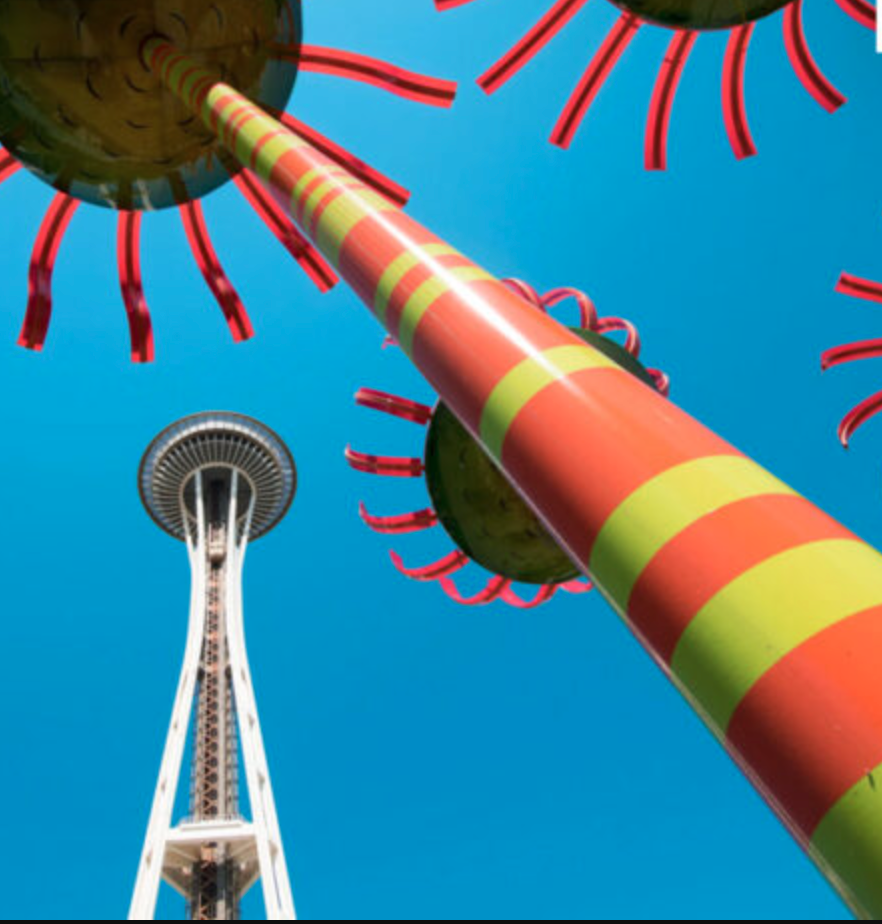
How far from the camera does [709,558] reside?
0.97 m

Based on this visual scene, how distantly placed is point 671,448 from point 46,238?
5.37 m

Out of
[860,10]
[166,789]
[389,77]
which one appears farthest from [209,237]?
[166,789]

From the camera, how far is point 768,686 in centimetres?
86

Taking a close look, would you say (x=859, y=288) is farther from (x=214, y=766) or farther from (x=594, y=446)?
(x=214, y=766)

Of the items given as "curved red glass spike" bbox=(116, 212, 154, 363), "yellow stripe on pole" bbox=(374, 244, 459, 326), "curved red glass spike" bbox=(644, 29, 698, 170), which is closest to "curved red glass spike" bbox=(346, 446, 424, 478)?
"curved red glass spike" bbox=(116, 212, 154, 363)

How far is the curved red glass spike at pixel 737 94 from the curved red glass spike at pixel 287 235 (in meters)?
3.21

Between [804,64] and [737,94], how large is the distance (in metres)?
0.54

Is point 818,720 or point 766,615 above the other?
point 766,615

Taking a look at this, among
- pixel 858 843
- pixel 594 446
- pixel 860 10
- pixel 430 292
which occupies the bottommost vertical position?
pixel 858 843

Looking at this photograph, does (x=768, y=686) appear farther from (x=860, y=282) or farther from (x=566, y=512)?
(x=860, y=282)

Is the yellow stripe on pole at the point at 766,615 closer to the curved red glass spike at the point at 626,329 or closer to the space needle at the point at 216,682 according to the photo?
the curved red glass spike at the point at 626,329

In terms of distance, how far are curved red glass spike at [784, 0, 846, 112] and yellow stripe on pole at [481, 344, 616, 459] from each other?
19.3 ft

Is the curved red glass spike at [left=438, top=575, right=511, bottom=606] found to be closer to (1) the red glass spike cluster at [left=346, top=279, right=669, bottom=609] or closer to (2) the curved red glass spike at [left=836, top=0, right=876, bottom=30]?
(1) the red glass spike cluster at [left=346, top=279, right=669, bottom=609]

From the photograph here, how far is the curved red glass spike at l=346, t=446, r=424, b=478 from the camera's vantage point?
7.23 meters
